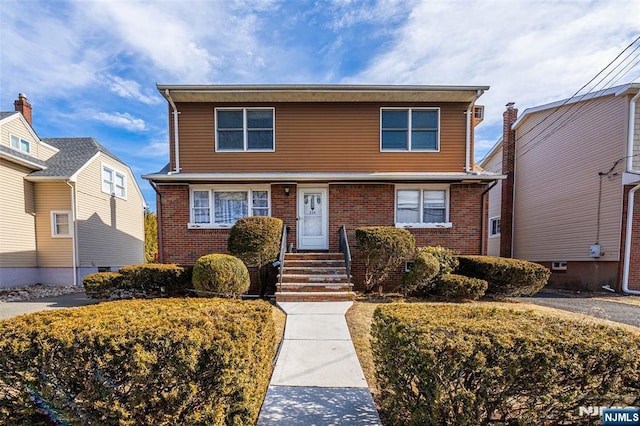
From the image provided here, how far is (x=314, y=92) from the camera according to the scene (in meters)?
9.20

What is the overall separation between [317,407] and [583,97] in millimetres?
14810

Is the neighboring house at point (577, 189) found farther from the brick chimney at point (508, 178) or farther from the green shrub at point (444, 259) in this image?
the green shrub at point (444, 259)

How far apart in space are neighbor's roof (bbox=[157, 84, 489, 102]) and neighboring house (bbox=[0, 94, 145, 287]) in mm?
7052

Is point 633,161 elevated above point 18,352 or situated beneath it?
elevated above

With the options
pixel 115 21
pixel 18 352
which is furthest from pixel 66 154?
pixel 18 352

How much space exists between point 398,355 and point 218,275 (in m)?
5.20

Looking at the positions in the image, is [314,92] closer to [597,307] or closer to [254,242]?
[254,242]

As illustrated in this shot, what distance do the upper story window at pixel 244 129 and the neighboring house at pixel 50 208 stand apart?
291 inches

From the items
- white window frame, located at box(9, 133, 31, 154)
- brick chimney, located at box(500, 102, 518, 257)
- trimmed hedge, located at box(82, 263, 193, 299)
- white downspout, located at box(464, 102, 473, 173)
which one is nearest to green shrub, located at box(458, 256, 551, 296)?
white downspout, located at box(464, 102, 473, 173)

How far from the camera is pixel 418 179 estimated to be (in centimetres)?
912

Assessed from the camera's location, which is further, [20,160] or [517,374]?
[20,160]

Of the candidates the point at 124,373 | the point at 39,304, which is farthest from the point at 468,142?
the point at 39,304

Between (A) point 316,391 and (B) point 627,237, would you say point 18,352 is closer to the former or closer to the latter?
(A) point 316,391

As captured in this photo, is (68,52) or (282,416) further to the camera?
(68,52)
